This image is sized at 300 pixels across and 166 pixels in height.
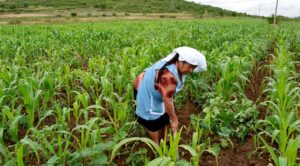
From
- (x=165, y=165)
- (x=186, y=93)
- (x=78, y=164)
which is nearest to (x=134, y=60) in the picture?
(x=186, y=93)

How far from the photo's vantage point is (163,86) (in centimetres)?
289

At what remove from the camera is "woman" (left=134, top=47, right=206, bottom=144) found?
2846 mm

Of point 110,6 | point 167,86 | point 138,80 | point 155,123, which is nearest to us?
point 167,86

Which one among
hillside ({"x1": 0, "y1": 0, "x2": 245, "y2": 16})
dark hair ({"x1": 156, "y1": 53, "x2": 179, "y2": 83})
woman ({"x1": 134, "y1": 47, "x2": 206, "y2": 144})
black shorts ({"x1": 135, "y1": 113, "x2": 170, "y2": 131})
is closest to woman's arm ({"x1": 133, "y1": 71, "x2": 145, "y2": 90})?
woman ({"x1": 134, "y1": 47, "x2": 206, "y2": 144})

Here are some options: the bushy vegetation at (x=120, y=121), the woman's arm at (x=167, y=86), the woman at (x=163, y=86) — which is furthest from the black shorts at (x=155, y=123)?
the woman's arm at (x=167, y=86)

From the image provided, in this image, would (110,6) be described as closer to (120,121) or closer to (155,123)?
(120,121)

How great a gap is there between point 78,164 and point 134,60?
312 centimetres

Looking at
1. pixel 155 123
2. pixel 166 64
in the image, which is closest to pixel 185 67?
pixel 166 64

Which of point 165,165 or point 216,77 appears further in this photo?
point 216,77

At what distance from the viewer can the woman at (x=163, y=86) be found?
2846mm

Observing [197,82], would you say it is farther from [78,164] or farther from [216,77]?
[78,164]

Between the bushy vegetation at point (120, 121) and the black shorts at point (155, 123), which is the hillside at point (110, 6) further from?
the black shorts at point (155, 123)

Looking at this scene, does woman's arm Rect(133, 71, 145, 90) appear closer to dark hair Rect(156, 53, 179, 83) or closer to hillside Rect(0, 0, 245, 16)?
dark hair Rect(156, 53, 179, 83)

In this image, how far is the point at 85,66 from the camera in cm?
726
